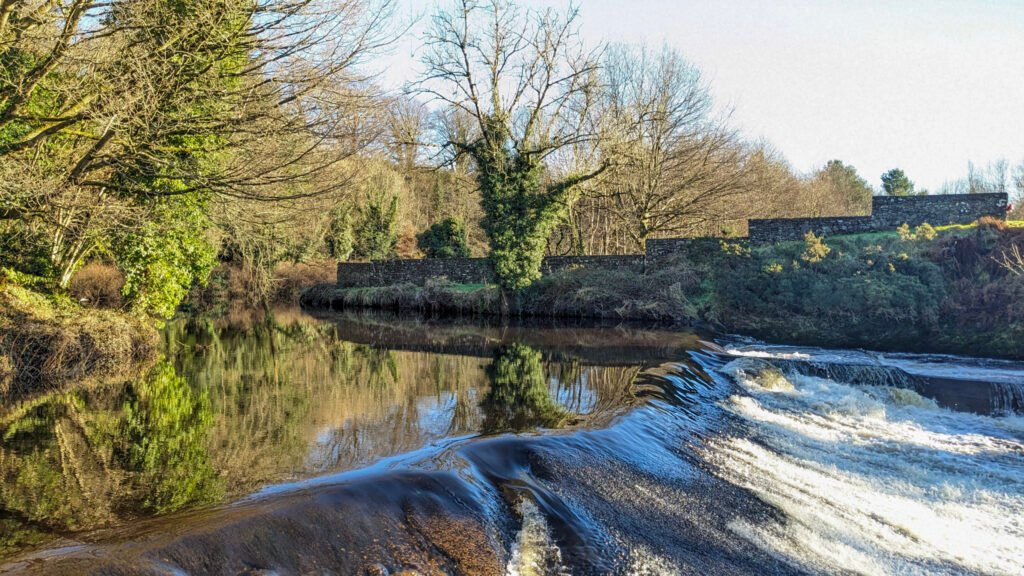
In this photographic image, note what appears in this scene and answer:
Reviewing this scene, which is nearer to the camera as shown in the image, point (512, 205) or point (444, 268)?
point (512, 205)

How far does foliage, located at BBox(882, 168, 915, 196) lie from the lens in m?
40.1

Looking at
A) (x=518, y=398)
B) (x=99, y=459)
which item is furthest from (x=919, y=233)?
(x=99, y=459)

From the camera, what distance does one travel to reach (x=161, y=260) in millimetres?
13898

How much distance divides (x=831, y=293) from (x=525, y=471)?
1643 centimetres

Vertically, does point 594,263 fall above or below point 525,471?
above

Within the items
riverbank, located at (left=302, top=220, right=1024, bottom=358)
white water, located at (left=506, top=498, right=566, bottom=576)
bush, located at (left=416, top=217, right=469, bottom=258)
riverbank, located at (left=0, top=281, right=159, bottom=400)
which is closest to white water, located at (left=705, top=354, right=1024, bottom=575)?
white water, located at (left=506, top=498, right=566, bottom=576)

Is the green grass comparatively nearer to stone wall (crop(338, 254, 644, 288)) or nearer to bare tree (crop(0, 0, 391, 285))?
stone wall (crop(338, 254, 644, 288))

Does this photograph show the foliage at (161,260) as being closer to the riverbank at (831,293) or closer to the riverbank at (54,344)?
the riverbank at (54,344)

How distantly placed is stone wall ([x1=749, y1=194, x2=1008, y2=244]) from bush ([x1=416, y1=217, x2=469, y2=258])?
15.6m

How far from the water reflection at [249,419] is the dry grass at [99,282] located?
5235 mm

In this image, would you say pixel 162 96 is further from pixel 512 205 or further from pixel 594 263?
pixel 594 263

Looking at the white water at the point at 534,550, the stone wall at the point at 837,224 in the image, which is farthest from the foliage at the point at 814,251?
the white water at the point at 534,550

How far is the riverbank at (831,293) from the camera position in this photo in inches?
660

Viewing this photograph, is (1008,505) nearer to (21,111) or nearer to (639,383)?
(639,383)
